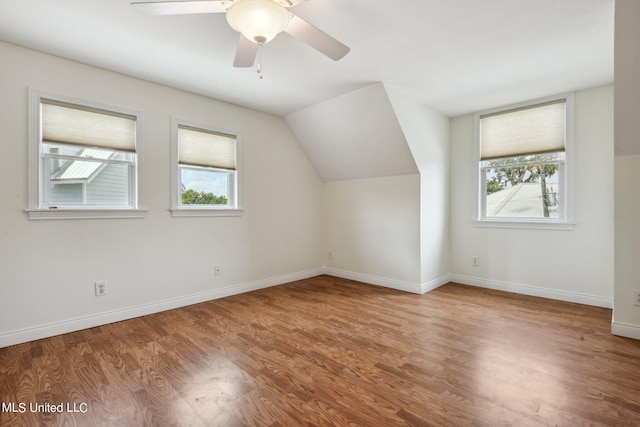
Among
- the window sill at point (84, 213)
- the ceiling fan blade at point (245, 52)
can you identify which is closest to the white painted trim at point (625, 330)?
the ceiling fan blade at point (245, 52)

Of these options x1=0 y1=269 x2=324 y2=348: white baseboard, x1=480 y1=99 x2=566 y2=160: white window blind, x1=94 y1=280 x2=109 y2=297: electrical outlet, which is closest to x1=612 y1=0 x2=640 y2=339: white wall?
x1=480 y1=99 x2=566 y2=160: white window blind

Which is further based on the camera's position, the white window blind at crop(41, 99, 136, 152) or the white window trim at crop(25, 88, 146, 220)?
the white window blind at crop(41, 99, 136, 152)

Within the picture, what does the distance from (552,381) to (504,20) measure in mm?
2462

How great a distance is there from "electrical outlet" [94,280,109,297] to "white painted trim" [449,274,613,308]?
168 inches

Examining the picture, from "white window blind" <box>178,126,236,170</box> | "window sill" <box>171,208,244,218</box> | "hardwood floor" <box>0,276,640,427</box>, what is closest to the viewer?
"hardwood floor" <box>0,276,640,427</box>

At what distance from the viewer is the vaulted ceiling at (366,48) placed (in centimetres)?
208

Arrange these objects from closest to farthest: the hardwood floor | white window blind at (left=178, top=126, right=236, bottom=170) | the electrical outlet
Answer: the hardwood floor
the electrical outlet
white window blind at (left=178, top=126, right=236, bottom=170)

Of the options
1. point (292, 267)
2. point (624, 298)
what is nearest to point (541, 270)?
point (624, 298)

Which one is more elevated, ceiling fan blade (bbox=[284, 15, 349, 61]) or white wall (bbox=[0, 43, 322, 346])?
ceiling fan blade (bbox=[284, 15, 349, 61])

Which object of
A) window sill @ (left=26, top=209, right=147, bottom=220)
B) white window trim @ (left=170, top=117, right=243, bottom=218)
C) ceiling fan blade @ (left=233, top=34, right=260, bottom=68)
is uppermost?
ceiling fan blade @ (left=233, top=34, right=260, bottom=68)

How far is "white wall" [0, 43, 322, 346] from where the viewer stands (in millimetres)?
2490

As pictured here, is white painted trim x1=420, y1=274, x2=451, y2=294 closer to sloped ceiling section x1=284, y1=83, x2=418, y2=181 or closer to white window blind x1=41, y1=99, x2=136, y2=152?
sloped ceiling section x1=284, y1=83, x2=418, y2=181

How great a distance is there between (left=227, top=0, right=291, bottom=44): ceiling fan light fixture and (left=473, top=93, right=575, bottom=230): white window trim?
136 inches

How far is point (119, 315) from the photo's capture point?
298cm
